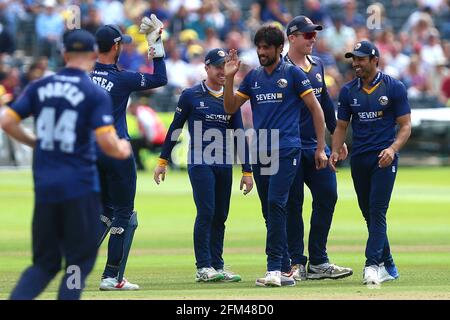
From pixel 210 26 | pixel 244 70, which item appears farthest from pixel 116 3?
pixel 244 70

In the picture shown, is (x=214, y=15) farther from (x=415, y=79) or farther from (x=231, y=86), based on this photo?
(x=231, y=86)

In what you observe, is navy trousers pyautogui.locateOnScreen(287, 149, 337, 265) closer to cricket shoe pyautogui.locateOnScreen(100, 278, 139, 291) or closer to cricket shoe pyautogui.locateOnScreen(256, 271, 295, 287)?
cricket shoe pyautogui.locateOnScreen(256, 271, 295, 287)

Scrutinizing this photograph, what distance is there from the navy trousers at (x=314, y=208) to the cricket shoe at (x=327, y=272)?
65 mm

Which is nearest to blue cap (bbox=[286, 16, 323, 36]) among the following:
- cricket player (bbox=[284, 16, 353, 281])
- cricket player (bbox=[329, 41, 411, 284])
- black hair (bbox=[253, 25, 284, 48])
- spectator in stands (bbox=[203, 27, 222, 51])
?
cricket player (bbox=[284, 16, 353, 281])

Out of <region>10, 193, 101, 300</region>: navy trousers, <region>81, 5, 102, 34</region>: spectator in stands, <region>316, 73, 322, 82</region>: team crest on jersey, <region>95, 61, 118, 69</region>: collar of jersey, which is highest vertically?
<region>81, 5, 102, 34</region>: spectator in stands

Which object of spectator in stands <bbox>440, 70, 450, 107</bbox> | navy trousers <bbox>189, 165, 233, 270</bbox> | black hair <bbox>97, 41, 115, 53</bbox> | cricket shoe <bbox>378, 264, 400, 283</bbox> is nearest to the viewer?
black hair <bbox>97, 41, 115, 53</bbox>

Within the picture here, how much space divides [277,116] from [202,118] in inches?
44.9

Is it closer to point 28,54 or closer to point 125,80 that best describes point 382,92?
point 125,80

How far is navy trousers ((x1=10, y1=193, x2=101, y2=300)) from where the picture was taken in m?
8.47

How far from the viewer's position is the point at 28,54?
32.3m

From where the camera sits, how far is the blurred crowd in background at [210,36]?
30.7 meters
